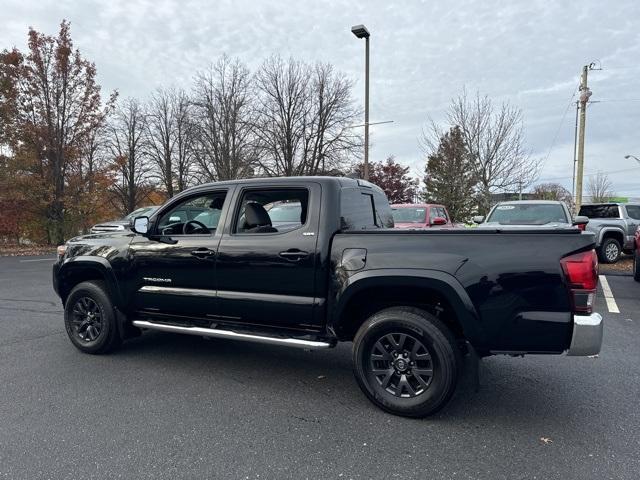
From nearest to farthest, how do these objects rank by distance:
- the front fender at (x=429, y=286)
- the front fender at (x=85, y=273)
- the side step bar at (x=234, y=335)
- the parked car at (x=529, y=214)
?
1. the front fender at (x=429, y=286)
2. the side step bar at (x=234, y=335)
3. the front fender at (x=85, y=273)
4. the parked car at (x=529, y=214)

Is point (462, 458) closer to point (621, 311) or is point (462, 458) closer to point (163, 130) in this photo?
point (621, 311)

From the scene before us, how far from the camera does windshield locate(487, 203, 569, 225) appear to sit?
10016mm

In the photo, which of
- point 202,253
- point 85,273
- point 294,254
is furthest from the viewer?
point 85,273

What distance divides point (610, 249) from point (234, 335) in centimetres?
1248

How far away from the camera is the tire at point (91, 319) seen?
15.5ft

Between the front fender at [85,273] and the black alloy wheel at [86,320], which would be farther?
the black alloy wheel at [86,320]

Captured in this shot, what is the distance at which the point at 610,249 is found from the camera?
12.6 m

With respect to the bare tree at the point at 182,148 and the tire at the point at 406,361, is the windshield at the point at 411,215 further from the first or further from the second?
the bare tree at the point at 182,148

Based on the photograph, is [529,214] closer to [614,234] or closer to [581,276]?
[614,234]

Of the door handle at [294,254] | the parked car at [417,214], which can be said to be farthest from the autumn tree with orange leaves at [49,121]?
the door handle at [294,254]

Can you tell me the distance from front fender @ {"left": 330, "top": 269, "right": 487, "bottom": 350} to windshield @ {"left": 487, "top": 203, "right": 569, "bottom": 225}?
769 centimetres

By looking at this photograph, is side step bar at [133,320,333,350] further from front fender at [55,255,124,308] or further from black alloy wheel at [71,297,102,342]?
black alloy wheel at [71,297,102,342]

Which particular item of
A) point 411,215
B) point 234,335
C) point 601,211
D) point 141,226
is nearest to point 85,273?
point 141,226

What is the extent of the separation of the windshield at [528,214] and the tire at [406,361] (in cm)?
773
